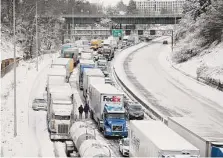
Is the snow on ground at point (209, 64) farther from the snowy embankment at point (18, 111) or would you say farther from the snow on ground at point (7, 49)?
the snow on ground at point (7, 49)

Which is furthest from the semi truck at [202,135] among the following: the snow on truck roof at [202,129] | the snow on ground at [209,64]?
the snow on ground at [209,64]

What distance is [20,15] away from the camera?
127062 mm

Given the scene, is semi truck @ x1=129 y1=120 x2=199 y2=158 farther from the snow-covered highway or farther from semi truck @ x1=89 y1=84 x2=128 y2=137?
semi truck @ x1=89 y1=84 x2=128 y2=137

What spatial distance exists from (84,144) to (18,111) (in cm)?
1679

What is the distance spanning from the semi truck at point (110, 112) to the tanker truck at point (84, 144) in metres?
2.91

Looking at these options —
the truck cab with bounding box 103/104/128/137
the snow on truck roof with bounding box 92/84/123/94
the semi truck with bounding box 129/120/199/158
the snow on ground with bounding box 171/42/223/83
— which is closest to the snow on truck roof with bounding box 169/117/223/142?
the semi truck with bounding box 129/120/199/158

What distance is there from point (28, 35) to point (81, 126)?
3434 inches

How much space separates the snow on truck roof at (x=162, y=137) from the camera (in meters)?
22.4

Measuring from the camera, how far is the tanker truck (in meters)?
27.4

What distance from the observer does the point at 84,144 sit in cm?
2928

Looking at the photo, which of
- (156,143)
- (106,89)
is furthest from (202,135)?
(106,89)

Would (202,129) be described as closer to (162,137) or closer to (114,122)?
(162,137)

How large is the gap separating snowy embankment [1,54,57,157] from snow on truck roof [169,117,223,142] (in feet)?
36.2

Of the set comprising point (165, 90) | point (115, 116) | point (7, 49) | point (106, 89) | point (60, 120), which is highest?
point (106, 89)
